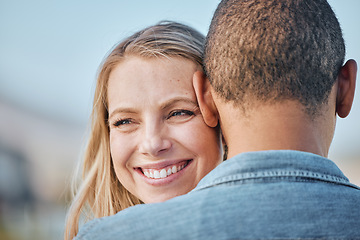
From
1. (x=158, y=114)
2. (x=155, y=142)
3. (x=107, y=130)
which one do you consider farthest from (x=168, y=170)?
(x=107, y=130)

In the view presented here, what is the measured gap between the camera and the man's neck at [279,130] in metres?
1.45

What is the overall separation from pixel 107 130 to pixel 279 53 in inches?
63.5

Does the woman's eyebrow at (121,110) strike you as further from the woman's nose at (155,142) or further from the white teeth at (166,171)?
the white teeth at (166,171)

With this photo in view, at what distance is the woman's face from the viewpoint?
7.20 ft

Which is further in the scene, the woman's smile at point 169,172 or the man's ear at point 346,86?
the woman's smile at point 169,172

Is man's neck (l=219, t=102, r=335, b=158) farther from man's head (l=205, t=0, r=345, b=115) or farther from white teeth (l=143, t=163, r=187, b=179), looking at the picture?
white teeth (l=143, t=163, r=187, b=179)

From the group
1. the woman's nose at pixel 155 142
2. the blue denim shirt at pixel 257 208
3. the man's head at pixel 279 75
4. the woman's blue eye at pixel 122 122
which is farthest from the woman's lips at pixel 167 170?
the blue denim shirt at pixel 257 208

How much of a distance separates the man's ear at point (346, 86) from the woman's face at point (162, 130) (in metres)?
0.73

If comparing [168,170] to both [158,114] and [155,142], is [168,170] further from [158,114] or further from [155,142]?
[158,114]

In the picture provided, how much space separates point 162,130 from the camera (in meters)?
2.20

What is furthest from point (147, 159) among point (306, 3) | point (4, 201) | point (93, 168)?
point (4, 201)

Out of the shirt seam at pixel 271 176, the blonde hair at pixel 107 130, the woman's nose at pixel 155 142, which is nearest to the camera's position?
the shirt seam at pixel 271 176

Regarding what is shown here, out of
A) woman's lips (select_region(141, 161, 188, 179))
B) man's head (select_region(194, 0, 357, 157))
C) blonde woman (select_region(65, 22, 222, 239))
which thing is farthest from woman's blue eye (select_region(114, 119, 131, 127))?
man's head (select_region(194, 0, 357, 157))

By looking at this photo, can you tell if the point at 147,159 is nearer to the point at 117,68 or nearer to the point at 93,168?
the point at 117,68
